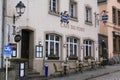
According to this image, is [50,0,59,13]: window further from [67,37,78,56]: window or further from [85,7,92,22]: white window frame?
[85,7,92,22]: white window frame

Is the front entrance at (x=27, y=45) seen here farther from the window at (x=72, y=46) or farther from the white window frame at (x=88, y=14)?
the white window frame at (x=88, y=14)

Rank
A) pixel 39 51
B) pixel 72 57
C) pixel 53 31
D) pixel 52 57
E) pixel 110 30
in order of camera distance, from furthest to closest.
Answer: pixel 110 30 < pixel 72 57 < pixel 53 31 < pixel 52 57 < pixel 39 51

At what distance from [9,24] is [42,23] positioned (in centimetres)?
359

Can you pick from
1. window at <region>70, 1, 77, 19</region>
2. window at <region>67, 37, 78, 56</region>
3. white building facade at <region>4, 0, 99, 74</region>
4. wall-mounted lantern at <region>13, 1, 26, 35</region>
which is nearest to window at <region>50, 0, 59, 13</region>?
white building facade at <region>4, 0, 99, 74</region>

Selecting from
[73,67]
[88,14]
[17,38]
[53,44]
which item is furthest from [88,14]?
[17,38]

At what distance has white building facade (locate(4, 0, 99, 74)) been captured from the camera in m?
22.1

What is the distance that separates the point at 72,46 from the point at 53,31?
3.45 meters

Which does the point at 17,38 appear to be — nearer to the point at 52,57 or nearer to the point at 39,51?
the point at 39,51

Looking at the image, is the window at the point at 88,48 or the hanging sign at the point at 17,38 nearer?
the hanging sign at the point at 17,38

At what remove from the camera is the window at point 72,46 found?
27031mm

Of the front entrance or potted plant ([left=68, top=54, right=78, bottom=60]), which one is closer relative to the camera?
the front entrance

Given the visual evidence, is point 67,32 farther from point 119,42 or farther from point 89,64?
point 119,42

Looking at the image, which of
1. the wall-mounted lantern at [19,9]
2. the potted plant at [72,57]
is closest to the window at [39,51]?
the wall-mounted lantern at [19,9]

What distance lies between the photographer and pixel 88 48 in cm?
3052
